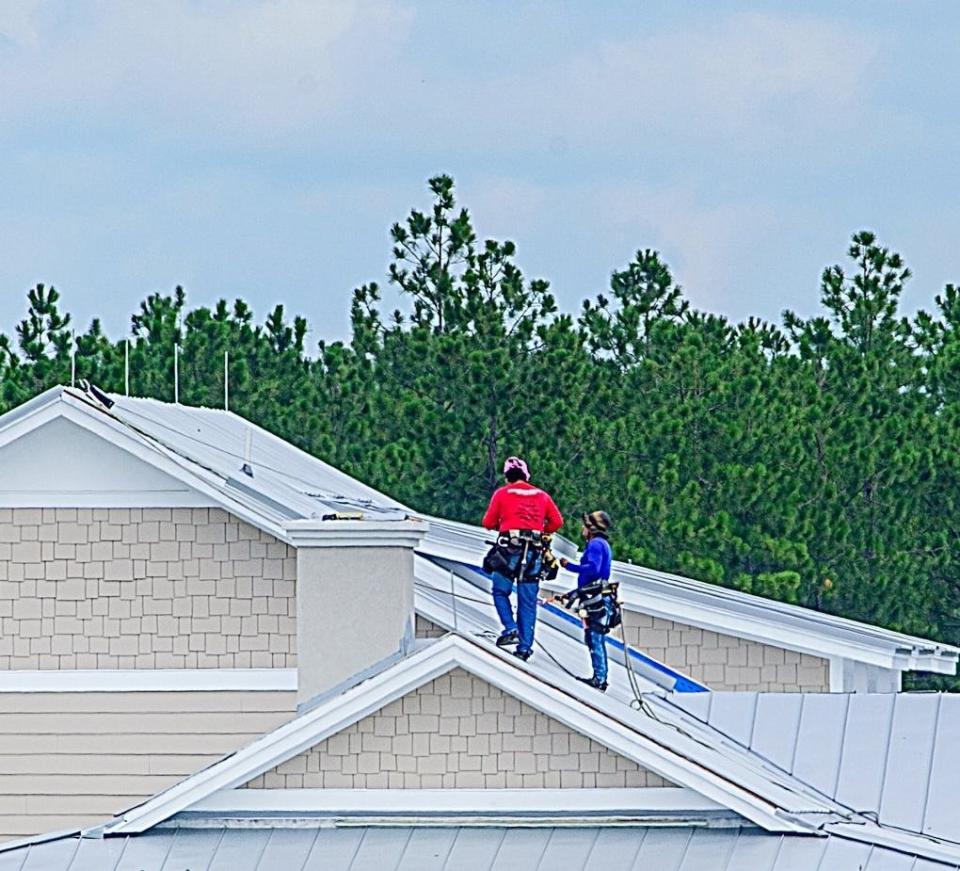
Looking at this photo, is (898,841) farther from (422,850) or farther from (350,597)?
(350,597)

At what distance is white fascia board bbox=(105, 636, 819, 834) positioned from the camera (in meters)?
15.4

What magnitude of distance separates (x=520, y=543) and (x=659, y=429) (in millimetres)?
24318

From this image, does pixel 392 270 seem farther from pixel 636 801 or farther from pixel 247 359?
pixel 636 801

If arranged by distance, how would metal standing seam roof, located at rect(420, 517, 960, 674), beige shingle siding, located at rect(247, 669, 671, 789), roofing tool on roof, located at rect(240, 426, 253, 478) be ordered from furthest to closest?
metal standing seam roof, located at rect(420, 517, 960, 674)
roofing tool on roof, located at rect(240, 426, 253, 478)
beige shingle siding, located at rect(247, 669, 671, 789)

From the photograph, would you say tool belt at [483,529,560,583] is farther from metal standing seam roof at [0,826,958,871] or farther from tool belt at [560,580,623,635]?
metal standing seam roof at [0,826,958,871]

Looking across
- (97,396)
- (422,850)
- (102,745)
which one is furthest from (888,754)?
(97,396)

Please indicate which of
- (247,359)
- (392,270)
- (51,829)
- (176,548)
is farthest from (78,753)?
(247,359)

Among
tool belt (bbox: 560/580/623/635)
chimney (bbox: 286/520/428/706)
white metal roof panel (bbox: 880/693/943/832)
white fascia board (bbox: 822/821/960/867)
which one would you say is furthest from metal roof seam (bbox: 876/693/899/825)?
chimney (bbox: 286/520/428/706)

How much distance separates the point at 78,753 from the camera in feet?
60.9

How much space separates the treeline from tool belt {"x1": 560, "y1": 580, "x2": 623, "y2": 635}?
20.6 meters

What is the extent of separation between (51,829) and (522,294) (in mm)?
26202

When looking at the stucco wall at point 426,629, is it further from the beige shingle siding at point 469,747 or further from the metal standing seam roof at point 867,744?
the beige shingle siding at point 469,747

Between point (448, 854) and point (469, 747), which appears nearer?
point (448, 854)

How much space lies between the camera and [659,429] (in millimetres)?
41250
